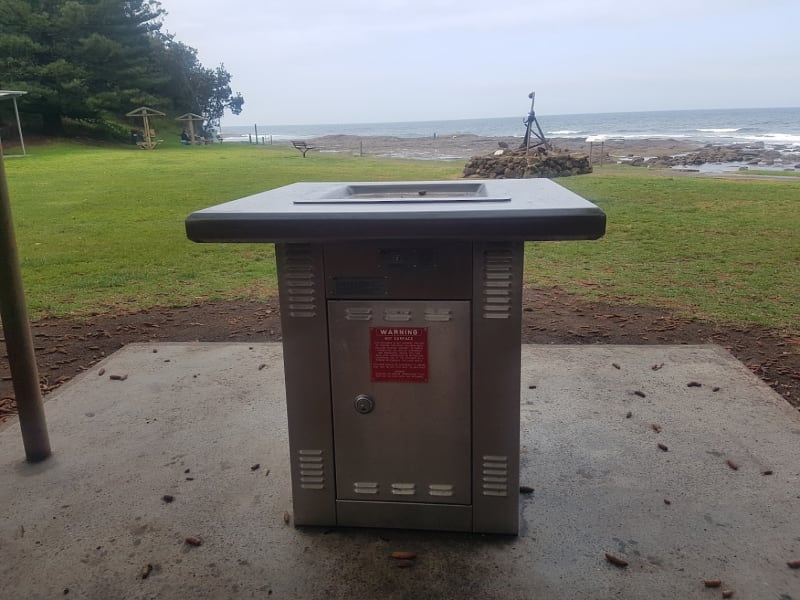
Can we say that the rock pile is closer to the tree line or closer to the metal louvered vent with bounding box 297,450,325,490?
the metal louvered vent with bounding box 297,450,325,490

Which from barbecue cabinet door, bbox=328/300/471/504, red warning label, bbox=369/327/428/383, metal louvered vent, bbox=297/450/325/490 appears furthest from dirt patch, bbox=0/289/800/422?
red warning label, bbox=369/327/428/383

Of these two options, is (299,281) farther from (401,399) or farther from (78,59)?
(78,59)

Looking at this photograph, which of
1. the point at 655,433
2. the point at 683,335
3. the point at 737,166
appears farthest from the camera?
the point at 737,166

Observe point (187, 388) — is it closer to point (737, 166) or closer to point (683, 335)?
point (683, 335)

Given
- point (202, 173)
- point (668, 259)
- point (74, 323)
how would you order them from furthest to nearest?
1. point (202, 173)
2. point (668, 259)
3. point (74, 323)

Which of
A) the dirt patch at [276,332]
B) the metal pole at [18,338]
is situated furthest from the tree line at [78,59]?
the metal pole at [18,338]

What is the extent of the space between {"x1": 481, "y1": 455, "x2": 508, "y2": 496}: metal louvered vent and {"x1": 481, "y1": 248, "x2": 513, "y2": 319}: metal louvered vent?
0.56 m

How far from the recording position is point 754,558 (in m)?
2.47

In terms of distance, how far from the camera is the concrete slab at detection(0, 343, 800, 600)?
94.9 inches

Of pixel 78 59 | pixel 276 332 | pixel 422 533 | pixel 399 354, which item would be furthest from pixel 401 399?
pixel 78 59

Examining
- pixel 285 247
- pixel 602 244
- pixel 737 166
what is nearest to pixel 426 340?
pixel 285 247

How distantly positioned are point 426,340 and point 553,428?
4.75 ft

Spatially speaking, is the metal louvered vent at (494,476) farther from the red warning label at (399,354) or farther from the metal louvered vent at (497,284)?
the metal louvered vent at (497,284)

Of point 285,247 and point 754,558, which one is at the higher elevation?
point 285,247
